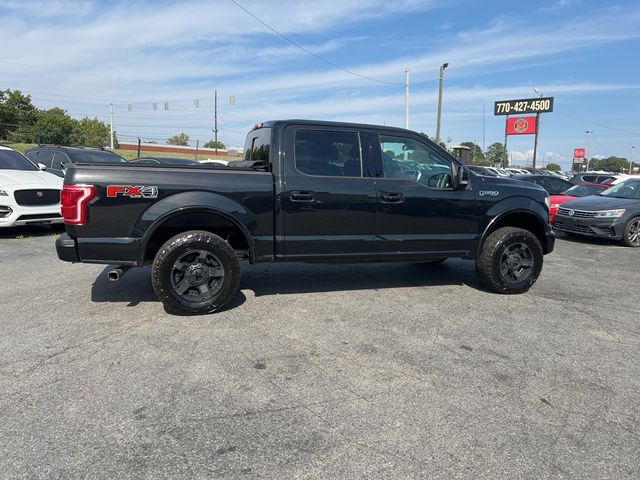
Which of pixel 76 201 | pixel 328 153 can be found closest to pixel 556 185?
pixel 328 153

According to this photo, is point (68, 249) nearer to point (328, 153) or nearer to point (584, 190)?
point (328, 153)

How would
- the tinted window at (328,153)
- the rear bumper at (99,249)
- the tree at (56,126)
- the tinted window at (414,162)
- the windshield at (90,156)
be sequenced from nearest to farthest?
the rear bumper at (99,249) < the tinted window at (328,153) < the tinted window at (414,162) < the windshield at (90,156) < the tree at (56,126)

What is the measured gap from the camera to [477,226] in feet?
18.2

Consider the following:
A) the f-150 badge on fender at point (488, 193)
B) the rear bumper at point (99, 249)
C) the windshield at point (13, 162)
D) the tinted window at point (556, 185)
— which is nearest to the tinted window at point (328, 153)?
the f-150 badge on fender at point (488, 193)

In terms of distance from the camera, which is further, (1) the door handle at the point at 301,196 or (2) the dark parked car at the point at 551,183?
(2) the dark parked car at the point at 551,183

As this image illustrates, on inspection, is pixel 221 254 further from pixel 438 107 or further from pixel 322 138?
pixel 438 107

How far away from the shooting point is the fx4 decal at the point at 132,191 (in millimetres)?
4242

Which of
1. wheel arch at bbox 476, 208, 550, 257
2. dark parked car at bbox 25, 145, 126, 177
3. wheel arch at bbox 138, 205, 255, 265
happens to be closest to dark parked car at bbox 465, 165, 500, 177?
wheel arch at bbox 476, 208, 550, 257

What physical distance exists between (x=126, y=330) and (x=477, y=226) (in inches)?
158

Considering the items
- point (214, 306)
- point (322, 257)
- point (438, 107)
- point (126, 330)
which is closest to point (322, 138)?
point (322, 257)

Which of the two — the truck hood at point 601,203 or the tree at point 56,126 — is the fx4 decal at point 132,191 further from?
Result: the tree at point 56,126

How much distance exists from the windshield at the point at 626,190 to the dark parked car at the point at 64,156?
464 inches

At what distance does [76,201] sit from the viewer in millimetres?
4188

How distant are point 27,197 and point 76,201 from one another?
4.99 meters
